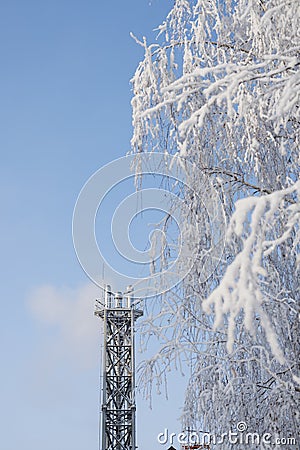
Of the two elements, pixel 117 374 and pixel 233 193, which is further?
pixel 117 374

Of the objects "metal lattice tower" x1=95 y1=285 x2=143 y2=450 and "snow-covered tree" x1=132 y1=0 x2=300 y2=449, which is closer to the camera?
"snow-covered tree" x1=132 y1=0 x2=300 y2=449

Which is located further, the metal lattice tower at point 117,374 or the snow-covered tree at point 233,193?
the metal lattice tower at point 117,374

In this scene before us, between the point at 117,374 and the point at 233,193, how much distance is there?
13.2 m

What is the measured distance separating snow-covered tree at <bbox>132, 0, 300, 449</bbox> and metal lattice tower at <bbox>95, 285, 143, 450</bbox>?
11.6 meters

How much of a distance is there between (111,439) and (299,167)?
13.8 meters

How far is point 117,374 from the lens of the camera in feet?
51.5

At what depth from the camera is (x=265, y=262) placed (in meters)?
3.02

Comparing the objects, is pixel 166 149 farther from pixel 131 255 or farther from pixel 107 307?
pixel 107 307

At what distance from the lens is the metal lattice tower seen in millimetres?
15258

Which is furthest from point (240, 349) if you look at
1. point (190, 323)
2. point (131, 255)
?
point (131, 255)

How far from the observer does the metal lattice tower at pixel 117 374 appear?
15.3 m

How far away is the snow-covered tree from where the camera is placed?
2857mm

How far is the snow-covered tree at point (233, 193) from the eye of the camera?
286 centimetres

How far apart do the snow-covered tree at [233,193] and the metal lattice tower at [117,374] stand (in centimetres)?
1161
